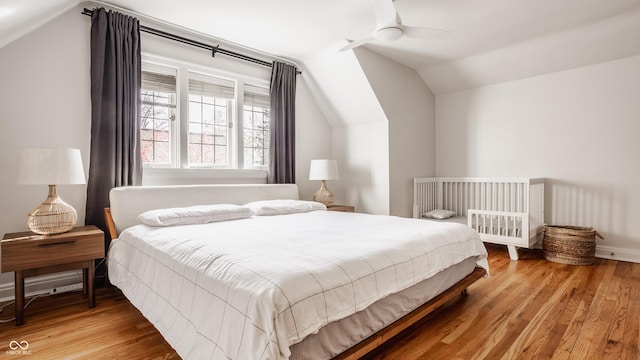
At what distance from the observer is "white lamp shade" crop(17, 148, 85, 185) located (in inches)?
86.8

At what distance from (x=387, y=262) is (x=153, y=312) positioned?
1.37 m

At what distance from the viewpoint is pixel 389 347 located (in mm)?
1848

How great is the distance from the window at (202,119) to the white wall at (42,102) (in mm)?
569

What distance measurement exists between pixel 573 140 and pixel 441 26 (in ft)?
7.55

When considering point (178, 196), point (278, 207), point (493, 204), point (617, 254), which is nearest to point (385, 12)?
point (278, 207)

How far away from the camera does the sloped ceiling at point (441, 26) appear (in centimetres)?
289

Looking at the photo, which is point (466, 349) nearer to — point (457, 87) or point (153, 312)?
point (153, 312)

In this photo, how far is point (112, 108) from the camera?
9.60 ft

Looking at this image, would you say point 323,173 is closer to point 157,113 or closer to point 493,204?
point 157,113

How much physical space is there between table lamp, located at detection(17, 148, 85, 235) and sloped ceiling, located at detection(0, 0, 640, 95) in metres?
0.88

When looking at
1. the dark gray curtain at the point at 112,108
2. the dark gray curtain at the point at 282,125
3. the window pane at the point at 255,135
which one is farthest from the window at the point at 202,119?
the dark gray curtain at the point at 112,108

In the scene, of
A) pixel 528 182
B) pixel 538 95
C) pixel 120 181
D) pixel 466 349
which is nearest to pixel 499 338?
pixel 466 349

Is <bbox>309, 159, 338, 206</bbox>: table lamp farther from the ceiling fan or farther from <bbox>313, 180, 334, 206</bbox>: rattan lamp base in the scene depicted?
the ceiling fan

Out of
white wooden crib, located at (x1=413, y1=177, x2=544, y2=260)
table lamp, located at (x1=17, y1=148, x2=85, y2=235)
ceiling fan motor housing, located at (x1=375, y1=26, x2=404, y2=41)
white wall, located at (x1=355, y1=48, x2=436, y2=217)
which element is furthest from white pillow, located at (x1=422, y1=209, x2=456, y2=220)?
table lamp, located at (x1=17, y1=148, x2=85, y2=235)
